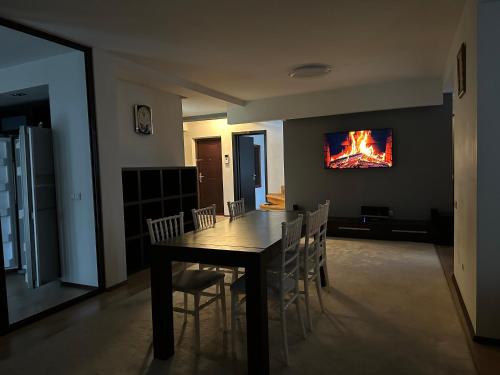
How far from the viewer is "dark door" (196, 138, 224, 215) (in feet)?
28.2

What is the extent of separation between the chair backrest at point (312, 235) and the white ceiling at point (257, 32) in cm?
160

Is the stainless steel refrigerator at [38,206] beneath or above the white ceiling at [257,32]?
beneath

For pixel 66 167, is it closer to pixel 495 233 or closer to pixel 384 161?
pixel 495 233

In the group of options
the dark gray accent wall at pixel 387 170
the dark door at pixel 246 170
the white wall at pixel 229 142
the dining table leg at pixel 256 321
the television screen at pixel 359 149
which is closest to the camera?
the dining table leg at pixel 256 321

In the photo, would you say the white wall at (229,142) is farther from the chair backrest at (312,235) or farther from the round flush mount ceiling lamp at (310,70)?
the chair backrest at (312,235)

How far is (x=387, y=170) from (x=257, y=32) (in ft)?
11.8

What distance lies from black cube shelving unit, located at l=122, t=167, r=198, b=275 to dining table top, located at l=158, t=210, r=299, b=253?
1.60m

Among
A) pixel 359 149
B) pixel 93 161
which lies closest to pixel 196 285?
pixel 93 161

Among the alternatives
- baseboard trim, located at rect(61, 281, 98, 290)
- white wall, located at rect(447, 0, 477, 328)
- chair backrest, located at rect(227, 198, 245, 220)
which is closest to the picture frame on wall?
white wall, located at rect(447, 0, 477, 328)

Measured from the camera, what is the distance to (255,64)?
4219 mm

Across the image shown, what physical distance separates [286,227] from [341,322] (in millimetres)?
1088

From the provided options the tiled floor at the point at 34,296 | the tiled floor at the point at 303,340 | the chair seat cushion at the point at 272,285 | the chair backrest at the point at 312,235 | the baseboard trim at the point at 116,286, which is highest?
the chair backrest at the point at 312,235

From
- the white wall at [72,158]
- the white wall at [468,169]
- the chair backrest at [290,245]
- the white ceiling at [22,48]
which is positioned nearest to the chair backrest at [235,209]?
the chair backrest at [290,245]

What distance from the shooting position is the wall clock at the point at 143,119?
15.3 feet
